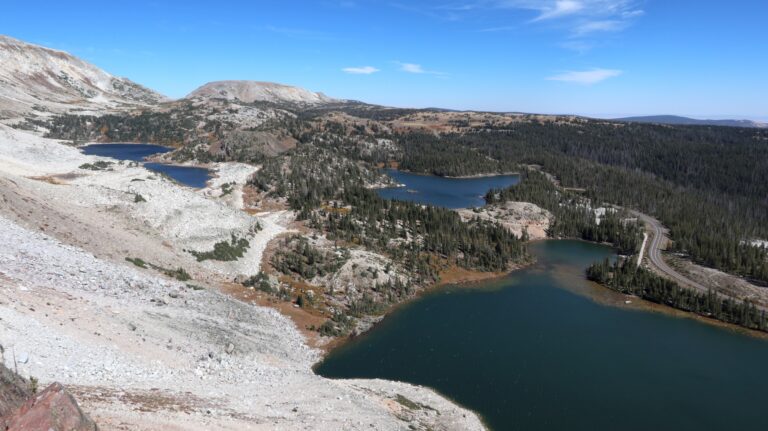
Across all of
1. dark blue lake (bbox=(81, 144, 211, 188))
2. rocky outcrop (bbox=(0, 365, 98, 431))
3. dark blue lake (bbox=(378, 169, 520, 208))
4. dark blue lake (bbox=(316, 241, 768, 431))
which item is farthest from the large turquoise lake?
dark blue lake (bbox=(81, 144, 211, 188))

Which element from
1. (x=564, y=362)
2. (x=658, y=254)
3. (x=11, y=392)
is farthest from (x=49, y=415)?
(x=658, y=254)

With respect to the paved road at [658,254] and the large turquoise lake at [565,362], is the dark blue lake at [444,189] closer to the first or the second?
the paved road at [658,254]

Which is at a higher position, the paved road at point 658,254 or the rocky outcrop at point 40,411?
the rocky outcrop at point 40,411

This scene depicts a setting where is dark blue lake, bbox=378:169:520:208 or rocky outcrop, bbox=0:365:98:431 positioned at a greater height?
rocky outcrop, bbox=0:365:98:431

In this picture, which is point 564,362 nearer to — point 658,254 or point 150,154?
point 658,254

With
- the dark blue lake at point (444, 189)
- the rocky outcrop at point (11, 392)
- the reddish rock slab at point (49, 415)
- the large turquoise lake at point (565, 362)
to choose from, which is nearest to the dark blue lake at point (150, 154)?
the dark blue lake at point (444, 189)

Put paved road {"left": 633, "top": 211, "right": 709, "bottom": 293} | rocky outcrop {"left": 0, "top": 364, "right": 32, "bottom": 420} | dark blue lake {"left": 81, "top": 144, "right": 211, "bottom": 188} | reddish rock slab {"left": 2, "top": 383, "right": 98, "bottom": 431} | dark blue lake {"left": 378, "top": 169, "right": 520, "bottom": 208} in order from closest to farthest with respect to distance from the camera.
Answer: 1. reddish rock slab {"left": 2, "top": 383, "right": 98, "bottom": 431}
2. rocky outcrop {"left": 0, "top": 364, "right": 32, "bottom": 420}
3. paved road {"left": 633, "top": 211, "right": 709, "bottom": 293}
4. dark blue lake {"left": 81, "top": 144, "right": 211, "bottom": 188}
5. dark blue lake {"left": 378, "top": 169, "right": 520, "bottom": 208}

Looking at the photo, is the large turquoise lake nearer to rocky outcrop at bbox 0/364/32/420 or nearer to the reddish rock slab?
rocky outcrop at bbox 0/364/32/420
